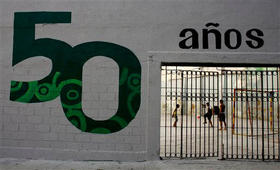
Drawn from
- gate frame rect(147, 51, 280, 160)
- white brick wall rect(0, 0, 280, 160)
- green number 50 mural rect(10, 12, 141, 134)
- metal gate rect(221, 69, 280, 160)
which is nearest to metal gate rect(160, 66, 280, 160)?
metal gate rect(221, 69, 280, 160)

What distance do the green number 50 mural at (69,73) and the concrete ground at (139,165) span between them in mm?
901

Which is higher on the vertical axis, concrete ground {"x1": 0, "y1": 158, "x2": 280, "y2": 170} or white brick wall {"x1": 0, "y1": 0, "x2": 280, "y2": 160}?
white brick wall {"x1": 0, "y1": 0, "x2": 280, "y2": 160}

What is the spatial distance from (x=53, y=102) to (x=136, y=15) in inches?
131

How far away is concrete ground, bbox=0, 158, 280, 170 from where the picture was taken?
5.57m

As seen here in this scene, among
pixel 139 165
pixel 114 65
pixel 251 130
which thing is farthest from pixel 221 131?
pixel 114 65

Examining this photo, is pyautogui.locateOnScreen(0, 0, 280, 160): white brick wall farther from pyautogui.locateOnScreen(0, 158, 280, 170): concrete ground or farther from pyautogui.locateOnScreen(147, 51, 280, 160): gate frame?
pyautogui.locateOnScreen(0, 158, 280, 170): concrete ground

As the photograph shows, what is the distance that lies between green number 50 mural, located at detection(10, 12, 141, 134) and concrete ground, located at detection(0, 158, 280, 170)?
2.96ft

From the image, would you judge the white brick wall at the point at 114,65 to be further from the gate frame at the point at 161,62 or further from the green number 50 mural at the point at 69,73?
the green number 50 mural at the point at 69,73

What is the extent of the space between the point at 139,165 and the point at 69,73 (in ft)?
10.1

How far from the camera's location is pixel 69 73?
639cm

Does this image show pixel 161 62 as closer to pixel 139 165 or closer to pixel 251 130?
pixel 139 165

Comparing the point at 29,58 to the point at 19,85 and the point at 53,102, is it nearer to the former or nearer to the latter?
the point at 19,85

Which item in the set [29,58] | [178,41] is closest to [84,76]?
[29,58]

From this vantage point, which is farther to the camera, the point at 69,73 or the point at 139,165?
the point at 69,73
